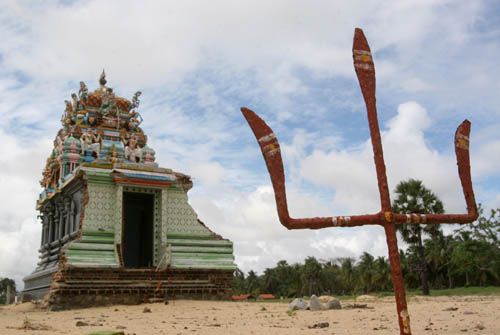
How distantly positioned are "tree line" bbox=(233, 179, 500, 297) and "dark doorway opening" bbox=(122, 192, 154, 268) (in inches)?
170

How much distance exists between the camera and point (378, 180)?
493 centimetres

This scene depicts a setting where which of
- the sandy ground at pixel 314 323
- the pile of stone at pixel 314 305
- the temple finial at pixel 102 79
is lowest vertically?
the sandy ground at pixel 314 323

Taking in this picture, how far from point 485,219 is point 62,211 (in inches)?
963

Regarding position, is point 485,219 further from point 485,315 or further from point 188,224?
point 485,315

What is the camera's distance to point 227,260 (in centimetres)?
2047

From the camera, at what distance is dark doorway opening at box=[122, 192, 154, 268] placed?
2319 centimetres

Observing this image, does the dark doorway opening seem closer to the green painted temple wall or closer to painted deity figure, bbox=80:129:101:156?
painted deity figure, bbox=80:129:101:156

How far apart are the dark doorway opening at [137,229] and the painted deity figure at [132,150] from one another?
1704mm

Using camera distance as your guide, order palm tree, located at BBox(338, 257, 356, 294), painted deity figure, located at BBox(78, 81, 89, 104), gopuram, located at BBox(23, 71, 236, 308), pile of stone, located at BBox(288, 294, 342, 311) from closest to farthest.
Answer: pile of stone, located at BBox(288, 294, 342, 311) < gopuram, located at BBox(23, 71, 236, 308) < painted deity figure, located at BBox(78, 81, 89, 104) < palm tree, located at BBox(338, 257, 356, 294)

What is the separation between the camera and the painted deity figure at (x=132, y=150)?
23758mm

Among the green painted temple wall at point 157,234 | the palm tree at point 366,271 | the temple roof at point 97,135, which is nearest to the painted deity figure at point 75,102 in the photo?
the temple roof at point 97,135

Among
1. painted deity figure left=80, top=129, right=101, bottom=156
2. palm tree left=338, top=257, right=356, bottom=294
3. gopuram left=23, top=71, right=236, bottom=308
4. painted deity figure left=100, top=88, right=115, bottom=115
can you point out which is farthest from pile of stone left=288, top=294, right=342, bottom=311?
palm tree left=338, top=257, right=356, bottom=294

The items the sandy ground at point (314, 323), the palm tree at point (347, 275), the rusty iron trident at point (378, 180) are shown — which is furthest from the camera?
the palm tree at point (347, 275)

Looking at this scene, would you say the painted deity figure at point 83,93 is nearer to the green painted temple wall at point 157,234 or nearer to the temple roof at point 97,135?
the temple roof at point 97,135
